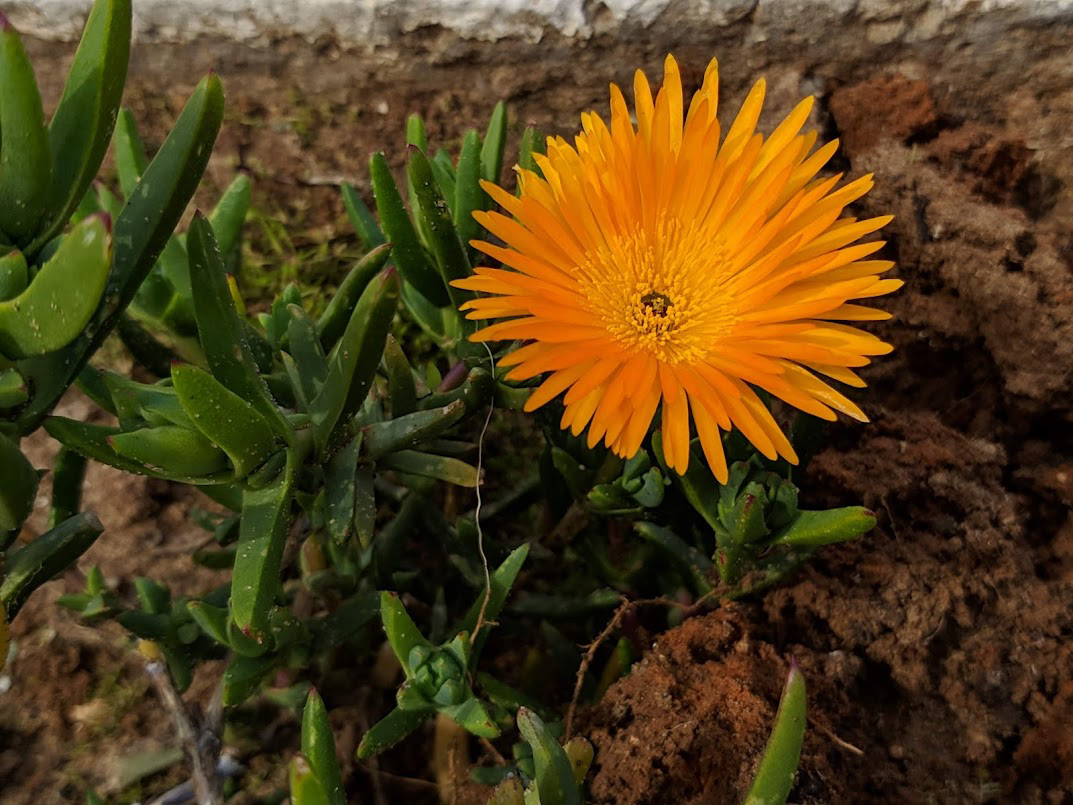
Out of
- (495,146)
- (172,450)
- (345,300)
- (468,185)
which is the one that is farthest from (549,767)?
(495,146)

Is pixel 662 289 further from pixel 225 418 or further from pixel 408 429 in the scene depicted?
pixel 225 418

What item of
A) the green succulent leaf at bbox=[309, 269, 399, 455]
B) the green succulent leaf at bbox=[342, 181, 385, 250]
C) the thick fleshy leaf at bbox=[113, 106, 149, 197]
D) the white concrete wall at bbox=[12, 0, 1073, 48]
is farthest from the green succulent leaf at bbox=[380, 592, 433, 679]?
the white concrete wall at bbox=[12, 0, 1073, 48]

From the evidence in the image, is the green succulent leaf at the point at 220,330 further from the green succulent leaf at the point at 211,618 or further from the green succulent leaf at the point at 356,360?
the green succulent leaf at the point at 211,618

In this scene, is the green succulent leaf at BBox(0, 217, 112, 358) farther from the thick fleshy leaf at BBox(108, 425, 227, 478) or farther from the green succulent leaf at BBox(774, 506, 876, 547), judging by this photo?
the green succulent leaf at BBox(774, 506, 876, 547)

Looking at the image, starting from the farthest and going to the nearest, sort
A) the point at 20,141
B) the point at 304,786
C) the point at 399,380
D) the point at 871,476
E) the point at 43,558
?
the point at 871,476
the point at 399,380
the point at 43,558
the point at 20,141
the point at 304,786

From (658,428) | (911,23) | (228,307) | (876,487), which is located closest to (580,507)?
(658,428)

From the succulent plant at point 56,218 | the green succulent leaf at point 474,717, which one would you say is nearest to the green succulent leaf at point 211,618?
the succulent plant at point 56,218
